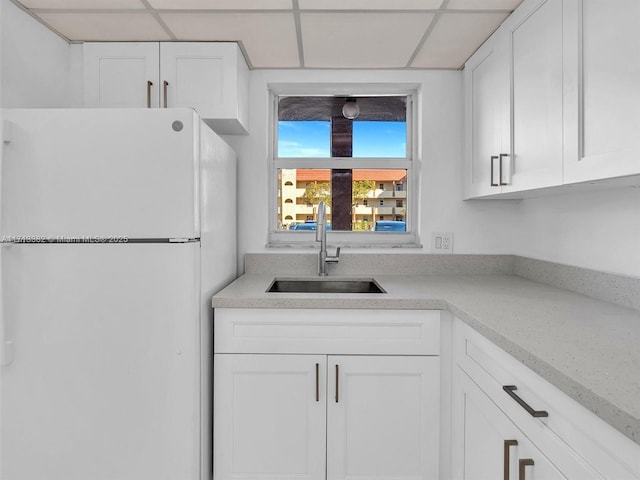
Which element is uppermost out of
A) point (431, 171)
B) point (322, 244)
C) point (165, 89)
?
point (165, 89)

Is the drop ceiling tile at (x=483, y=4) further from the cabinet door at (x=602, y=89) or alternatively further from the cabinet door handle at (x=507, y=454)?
the cabinet door handle at (x=507, y=454)

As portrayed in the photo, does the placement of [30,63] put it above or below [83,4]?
below

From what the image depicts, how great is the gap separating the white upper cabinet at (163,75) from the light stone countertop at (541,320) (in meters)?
0.93

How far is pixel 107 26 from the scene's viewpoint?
5.58ft

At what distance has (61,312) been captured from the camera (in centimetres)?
136

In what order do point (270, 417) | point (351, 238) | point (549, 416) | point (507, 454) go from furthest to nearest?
point (351, 238)
point (270, 417)
point (507, 454)
point (549, 416)

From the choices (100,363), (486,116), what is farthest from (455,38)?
(100,363)

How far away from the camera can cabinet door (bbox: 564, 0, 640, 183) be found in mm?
975

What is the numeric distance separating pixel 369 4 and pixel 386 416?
168 cm

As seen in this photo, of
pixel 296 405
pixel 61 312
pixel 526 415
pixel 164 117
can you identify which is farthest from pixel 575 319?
pixel 61 312

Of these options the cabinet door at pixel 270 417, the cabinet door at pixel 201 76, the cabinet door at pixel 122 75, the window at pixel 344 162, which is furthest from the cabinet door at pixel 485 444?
the cabinet door at pixel 122 75

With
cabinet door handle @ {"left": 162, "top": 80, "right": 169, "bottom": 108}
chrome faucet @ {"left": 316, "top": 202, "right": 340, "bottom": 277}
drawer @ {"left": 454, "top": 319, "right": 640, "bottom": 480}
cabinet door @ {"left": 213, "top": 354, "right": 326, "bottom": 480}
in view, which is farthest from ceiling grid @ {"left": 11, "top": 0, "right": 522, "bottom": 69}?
cabinet door @ {"left": 213, "top": 354, "right": 326, "bottom": 480}

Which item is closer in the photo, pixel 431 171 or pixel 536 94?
pixel 536 94

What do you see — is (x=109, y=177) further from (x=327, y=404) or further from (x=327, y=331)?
(x=327, y=404)
